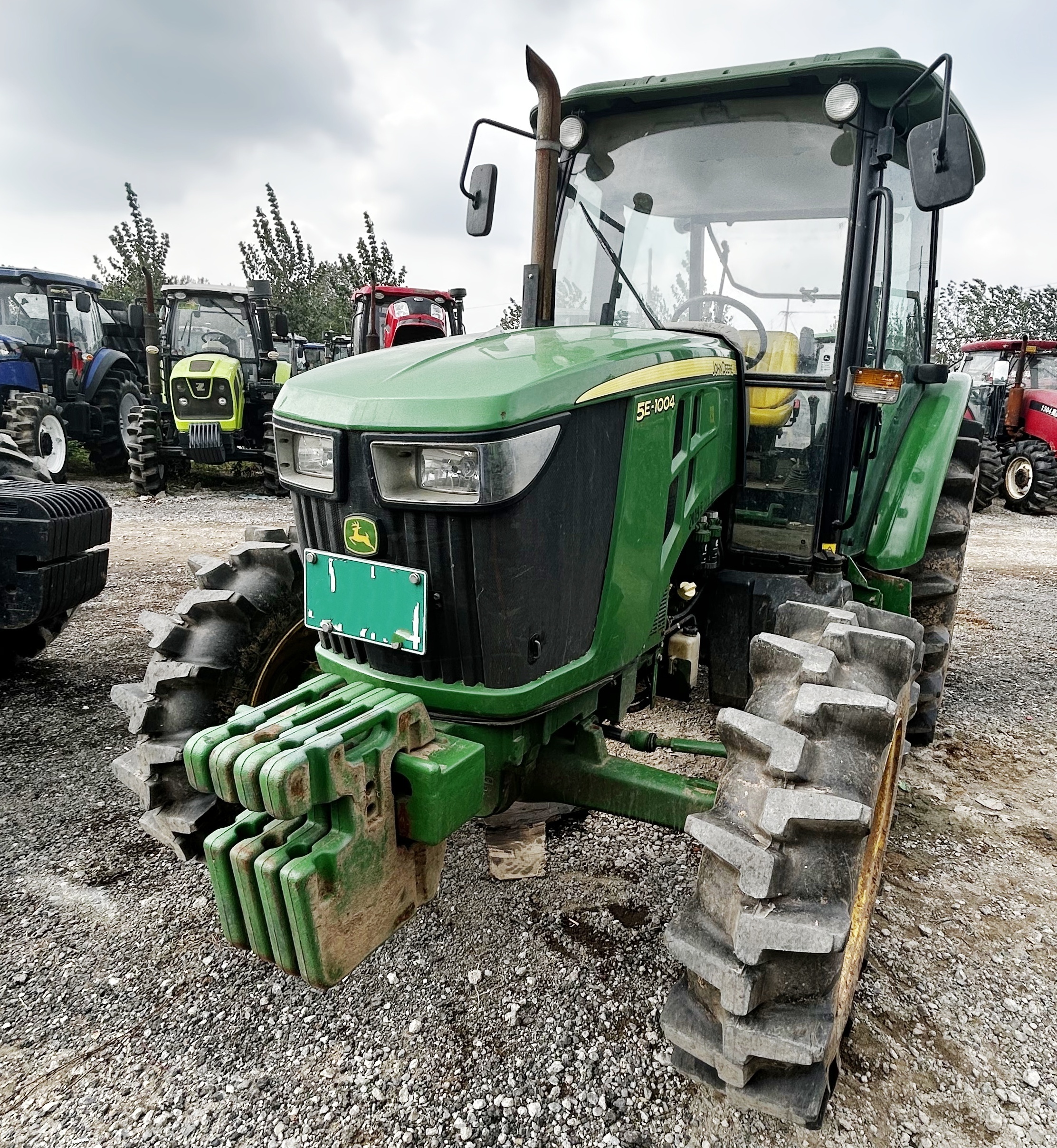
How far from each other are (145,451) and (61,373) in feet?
7.08

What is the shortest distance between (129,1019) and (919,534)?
3.00 meters

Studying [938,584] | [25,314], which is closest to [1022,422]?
[938,584]

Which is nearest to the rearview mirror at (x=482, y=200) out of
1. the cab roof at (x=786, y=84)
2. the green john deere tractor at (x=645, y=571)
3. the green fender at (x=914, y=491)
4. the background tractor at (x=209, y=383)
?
the green john deere tractor at (x=645, y=571)

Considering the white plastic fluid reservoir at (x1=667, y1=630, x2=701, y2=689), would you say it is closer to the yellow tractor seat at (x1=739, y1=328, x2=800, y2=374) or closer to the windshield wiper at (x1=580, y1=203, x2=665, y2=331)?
the yellow tractor seat at (x1=739, y1=328, x2=800, y2=374)

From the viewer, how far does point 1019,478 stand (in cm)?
1205

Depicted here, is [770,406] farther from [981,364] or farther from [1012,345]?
[981,364]

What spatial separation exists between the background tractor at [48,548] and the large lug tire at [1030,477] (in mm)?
11409

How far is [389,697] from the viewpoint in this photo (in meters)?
1.93

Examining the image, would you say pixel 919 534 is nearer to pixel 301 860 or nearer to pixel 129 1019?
pixel 301 860

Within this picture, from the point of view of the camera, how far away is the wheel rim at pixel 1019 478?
11.9 metres

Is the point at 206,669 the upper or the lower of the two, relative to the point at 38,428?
lower

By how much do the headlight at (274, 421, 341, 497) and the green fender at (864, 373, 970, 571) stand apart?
2.16 metres

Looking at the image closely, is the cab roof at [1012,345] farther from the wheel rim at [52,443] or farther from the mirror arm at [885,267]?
the wheel rim at [52,443]

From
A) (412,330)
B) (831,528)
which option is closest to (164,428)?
(412,330)
